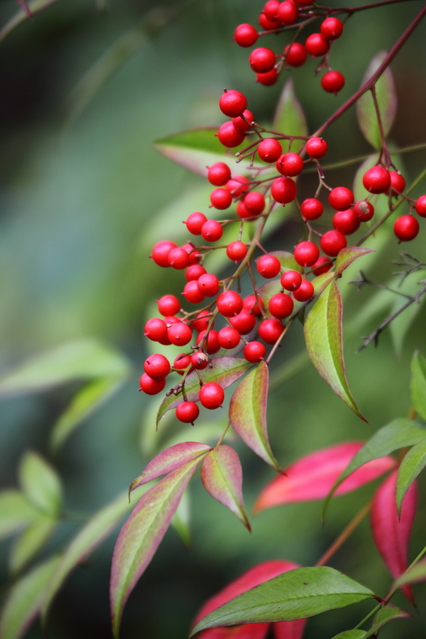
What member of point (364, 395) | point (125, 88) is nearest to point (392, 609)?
point (364, 395)

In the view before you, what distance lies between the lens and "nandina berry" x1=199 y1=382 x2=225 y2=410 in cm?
35

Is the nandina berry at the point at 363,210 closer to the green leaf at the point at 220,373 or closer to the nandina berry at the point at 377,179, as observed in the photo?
the nandina berry at the point at 377,179

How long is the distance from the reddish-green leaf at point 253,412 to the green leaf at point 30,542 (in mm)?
442

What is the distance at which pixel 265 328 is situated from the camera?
1.21ft

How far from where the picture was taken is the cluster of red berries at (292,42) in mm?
431

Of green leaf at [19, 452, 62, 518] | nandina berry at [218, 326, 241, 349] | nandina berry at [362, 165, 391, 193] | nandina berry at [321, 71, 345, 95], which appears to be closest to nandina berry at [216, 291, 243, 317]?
nandina berry at [218, 326, 241, 349]

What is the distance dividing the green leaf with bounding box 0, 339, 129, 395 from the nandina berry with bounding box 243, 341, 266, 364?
1.27 feet

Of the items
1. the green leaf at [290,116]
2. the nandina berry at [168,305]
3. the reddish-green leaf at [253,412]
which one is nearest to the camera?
the reddish-green leaf at [253,412]

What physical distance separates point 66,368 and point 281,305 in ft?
1.41

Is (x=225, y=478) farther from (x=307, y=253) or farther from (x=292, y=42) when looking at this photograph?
(x=292, y=42)

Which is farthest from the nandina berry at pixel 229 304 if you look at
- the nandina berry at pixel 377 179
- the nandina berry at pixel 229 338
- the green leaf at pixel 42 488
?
the green leaf at pixel 42 488

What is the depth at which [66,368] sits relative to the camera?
0.72 m

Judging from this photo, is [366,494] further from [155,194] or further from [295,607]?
[155,194]

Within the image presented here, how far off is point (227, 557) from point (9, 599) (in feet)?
1.49
